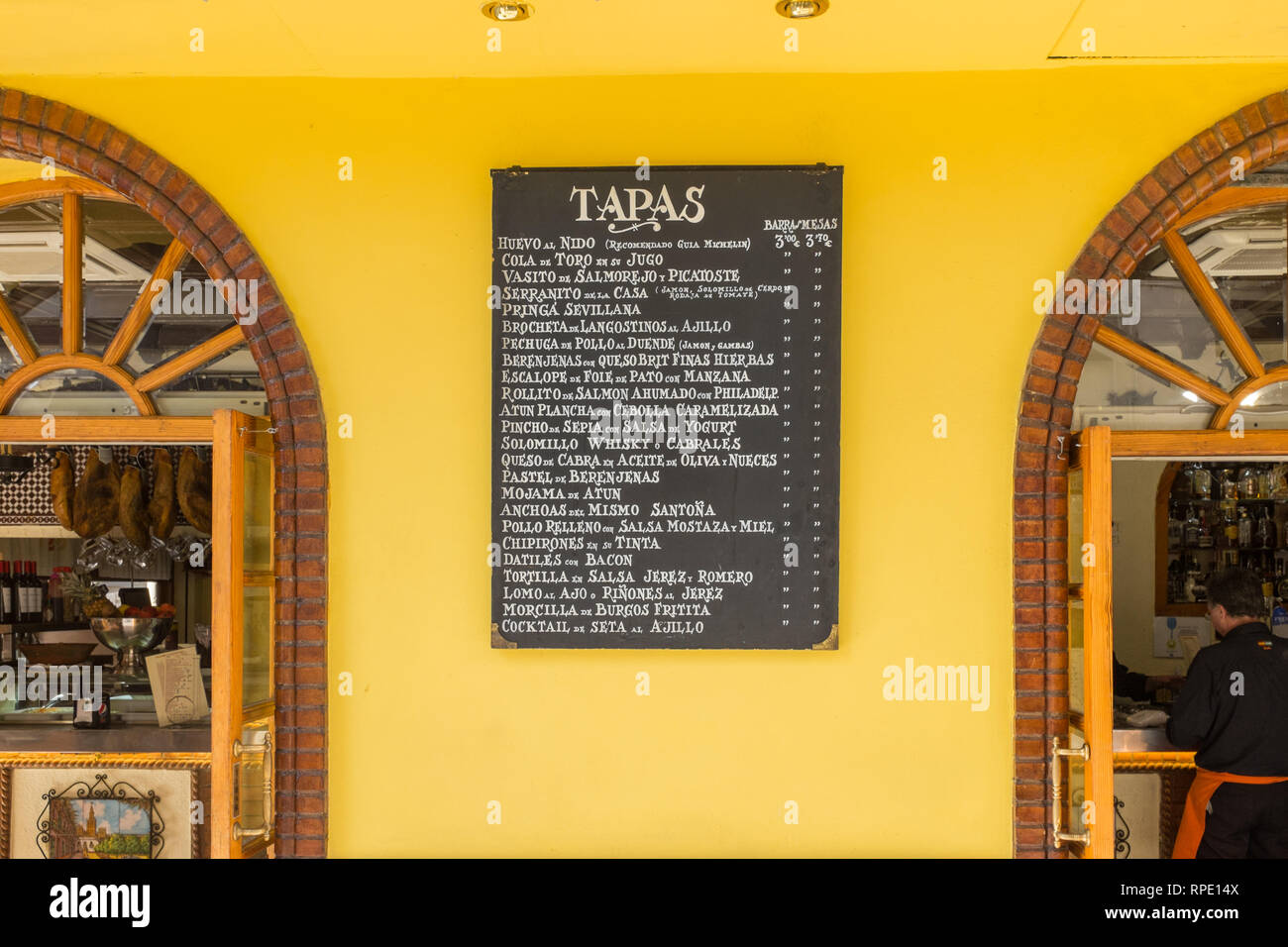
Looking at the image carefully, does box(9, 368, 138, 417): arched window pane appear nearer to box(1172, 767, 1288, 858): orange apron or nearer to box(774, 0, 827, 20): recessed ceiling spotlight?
box(774, 0, 827, 20): recessed ceiling spotlight

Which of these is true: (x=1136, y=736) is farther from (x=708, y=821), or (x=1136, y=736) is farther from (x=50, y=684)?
(x=50, y=684)

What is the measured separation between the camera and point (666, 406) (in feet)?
10.9

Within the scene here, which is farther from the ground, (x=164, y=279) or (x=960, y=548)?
(x=164, y=279)

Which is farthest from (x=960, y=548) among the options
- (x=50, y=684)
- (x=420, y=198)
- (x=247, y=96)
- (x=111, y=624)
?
(x=50, y=684)

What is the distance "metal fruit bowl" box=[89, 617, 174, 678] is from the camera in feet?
15.3

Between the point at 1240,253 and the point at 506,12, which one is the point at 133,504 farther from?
the point at 1240,253

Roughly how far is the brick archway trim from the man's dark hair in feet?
12.0

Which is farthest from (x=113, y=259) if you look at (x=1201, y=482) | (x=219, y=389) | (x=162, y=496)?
(x=1201, y=482)

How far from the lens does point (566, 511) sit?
333 cm

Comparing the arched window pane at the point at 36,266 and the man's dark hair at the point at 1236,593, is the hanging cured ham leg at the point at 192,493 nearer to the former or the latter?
the arched window pane at the point at 36,266

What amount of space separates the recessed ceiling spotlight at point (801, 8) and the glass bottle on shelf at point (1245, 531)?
20.2ft

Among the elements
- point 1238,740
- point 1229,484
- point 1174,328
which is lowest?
point 1238,740

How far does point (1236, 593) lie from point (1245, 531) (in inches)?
144

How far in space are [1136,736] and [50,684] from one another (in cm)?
496
